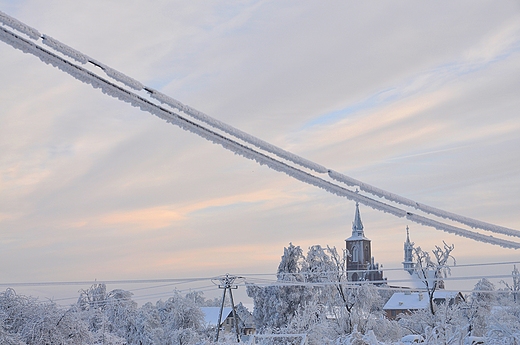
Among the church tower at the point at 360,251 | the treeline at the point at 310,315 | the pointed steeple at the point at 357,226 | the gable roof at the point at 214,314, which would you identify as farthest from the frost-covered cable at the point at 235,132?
the pointed steeple at the point at 357,226

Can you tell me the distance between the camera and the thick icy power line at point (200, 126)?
265 cm

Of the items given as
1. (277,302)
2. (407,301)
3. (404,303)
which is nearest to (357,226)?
(407,301)

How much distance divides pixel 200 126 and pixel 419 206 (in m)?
1.78

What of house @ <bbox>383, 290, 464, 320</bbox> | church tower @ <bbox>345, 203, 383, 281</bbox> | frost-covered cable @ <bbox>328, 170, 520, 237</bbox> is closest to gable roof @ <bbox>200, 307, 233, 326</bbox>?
house @ <bbox>383, 290, 464, 320</bbox>

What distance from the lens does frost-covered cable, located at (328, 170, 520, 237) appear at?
3525mm

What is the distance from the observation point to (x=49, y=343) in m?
14.9

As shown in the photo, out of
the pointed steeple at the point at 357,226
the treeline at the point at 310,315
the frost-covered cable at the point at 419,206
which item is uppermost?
the pointed steeple at the point at 357,226

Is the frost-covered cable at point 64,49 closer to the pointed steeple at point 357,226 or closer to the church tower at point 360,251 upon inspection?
the church tower at point 360,251

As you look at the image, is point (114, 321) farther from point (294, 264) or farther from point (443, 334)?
point (443, 334)

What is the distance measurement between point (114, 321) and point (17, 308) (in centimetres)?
1984

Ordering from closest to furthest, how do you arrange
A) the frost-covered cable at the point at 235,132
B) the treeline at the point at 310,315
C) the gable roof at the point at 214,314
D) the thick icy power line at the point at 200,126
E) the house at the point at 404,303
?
1. the thick icy power line at the point at 200,126
2. the frost-covered cable at the point at 235,132
3. the treeline at the point at 310,315
4. the gable roof at the point at 214,314
5. the house at the point at 404,303

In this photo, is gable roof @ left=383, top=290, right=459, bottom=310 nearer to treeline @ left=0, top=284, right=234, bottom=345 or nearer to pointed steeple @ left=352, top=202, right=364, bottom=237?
pointed steeple @ left=352, top=202, right=364, bottom=237

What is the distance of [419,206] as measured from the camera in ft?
12.9

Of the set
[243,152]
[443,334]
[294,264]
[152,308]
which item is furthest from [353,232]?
[243,152]
